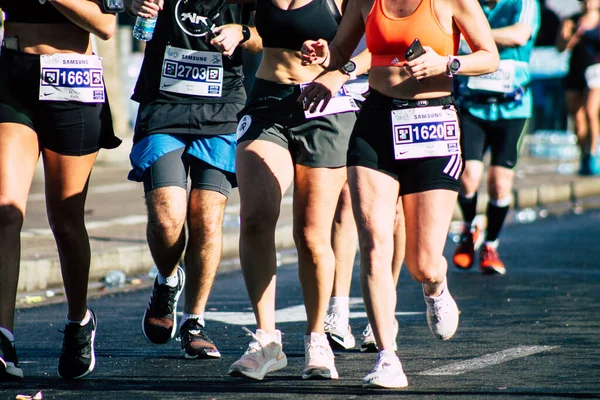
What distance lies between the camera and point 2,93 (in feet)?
18.0

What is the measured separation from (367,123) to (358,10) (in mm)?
519

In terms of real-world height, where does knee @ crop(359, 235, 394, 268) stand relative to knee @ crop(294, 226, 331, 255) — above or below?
above

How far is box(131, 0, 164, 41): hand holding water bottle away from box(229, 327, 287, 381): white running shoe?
1.42 m

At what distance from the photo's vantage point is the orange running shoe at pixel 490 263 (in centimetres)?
932

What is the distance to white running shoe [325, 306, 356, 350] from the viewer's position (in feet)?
20.7

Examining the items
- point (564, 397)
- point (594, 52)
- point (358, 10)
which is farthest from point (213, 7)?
point (594, 52)

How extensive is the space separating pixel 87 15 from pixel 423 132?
1471mm

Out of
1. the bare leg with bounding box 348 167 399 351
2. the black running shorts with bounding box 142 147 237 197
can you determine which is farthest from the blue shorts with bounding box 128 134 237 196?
the bare leg with bounding box 348 167 399 351

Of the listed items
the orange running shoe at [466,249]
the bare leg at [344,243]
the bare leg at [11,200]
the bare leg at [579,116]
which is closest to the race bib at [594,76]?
the bare leg at [579,116]

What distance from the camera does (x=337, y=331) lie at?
20.7 feet

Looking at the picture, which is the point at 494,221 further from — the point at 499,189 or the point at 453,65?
the point at 453,65

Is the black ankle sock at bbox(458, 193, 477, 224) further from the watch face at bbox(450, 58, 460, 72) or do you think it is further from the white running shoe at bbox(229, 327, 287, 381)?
the watch face at bbox(450, 58, 460, 72)

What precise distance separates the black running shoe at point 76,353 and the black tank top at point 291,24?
151 centimetres

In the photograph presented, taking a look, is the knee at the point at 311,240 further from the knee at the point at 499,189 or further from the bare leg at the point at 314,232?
the knee at the point at 499,189
